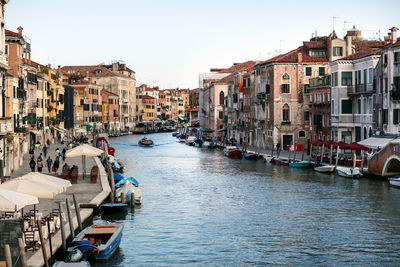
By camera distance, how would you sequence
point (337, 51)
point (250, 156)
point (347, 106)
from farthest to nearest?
point (337, 51) < point (250, 156) < point (347, 106)

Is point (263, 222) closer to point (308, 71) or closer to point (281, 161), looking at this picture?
point (281, 161)

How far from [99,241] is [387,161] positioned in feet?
68.4

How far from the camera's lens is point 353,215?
25250 mm

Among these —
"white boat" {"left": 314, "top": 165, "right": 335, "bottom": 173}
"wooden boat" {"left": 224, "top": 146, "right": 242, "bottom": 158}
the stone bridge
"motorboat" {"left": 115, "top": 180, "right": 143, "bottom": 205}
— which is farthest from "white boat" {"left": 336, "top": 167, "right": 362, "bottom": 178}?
"wooden boat" {"left": 224, "top": 146, "right": 242, "bottom": 158}

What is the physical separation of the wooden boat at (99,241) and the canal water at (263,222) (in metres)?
0.55

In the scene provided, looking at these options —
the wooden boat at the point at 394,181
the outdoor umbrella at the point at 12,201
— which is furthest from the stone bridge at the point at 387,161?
the outdoor umbrella at the point at 12,201

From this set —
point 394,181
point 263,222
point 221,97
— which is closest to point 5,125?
point 263,222

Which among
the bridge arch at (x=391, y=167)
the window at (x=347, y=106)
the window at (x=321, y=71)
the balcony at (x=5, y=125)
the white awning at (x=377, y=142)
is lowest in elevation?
the bridge arch at (x=391, y=167)

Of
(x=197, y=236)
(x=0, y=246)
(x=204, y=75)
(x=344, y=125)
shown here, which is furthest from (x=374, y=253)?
(x=204, y=75)

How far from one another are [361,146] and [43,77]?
113 feet

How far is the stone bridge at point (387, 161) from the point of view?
109ft

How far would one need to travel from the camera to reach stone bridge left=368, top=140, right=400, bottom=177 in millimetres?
33375

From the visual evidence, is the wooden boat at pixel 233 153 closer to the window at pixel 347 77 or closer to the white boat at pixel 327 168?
the window at pixel 347 77

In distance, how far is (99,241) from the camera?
18.4 m
